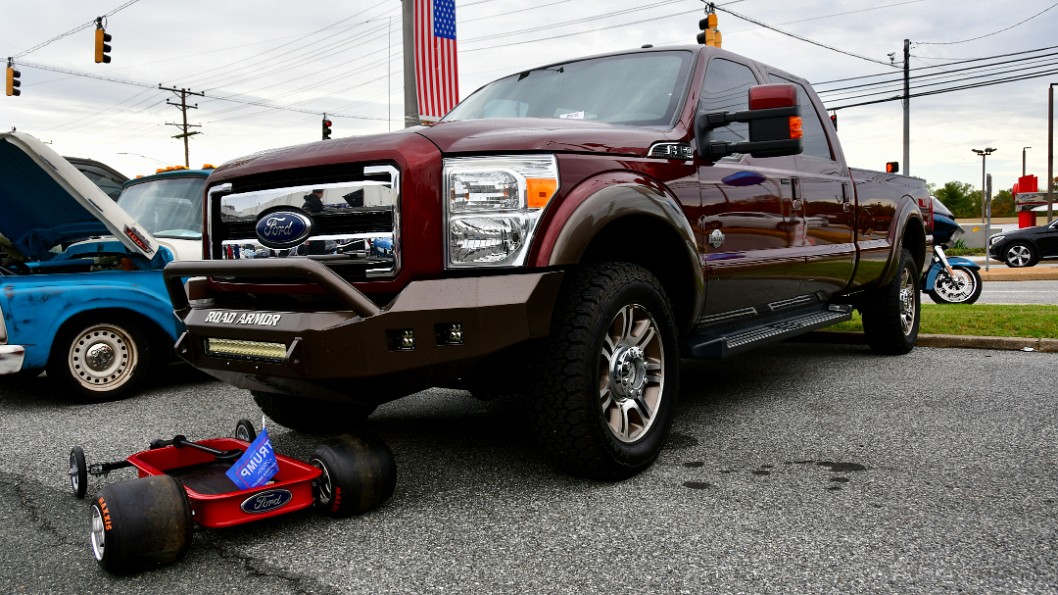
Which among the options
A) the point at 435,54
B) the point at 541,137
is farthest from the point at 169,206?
the point at 435,54

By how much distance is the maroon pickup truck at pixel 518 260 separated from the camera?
10.4 ft

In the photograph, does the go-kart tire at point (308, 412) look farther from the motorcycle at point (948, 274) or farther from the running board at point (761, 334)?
the motorcycle at point (948, 274)

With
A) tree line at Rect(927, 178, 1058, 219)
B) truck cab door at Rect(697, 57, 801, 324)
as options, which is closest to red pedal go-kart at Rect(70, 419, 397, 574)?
truck cab door at Rect(697, 57, 801, 324)

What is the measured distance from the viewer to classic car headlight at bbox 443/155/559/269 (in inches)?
129

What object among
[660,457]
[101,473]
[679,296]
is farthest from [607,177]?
[101,473]

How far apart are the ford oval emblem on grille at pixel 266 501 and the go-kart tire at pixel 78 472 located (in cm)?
95

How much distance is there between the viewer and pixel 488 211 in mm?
3289

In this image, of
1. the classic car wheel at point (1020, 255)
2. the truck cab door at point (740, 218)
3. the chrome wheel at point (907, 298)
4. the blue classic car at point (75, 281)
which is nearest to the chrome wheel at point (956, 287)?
the chrome wheel at point (907, 298)

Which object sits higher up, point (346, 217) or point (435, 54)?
point (435, 54)

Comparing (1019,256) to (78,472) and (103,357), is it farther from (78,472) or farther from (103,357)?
(78,472)

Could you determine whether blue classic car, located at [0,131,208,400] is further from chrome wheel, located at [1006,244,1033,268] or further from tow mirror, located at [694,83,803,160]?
chrome wheel, located at [1006,244,1033,268]

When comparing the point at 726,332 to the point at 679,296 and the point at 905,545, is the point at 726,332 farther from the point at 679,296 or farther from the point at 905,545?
the point at 905,545

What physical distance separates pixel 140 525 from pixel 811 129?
4973 millimetres

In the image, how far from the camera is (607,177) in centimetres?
362
